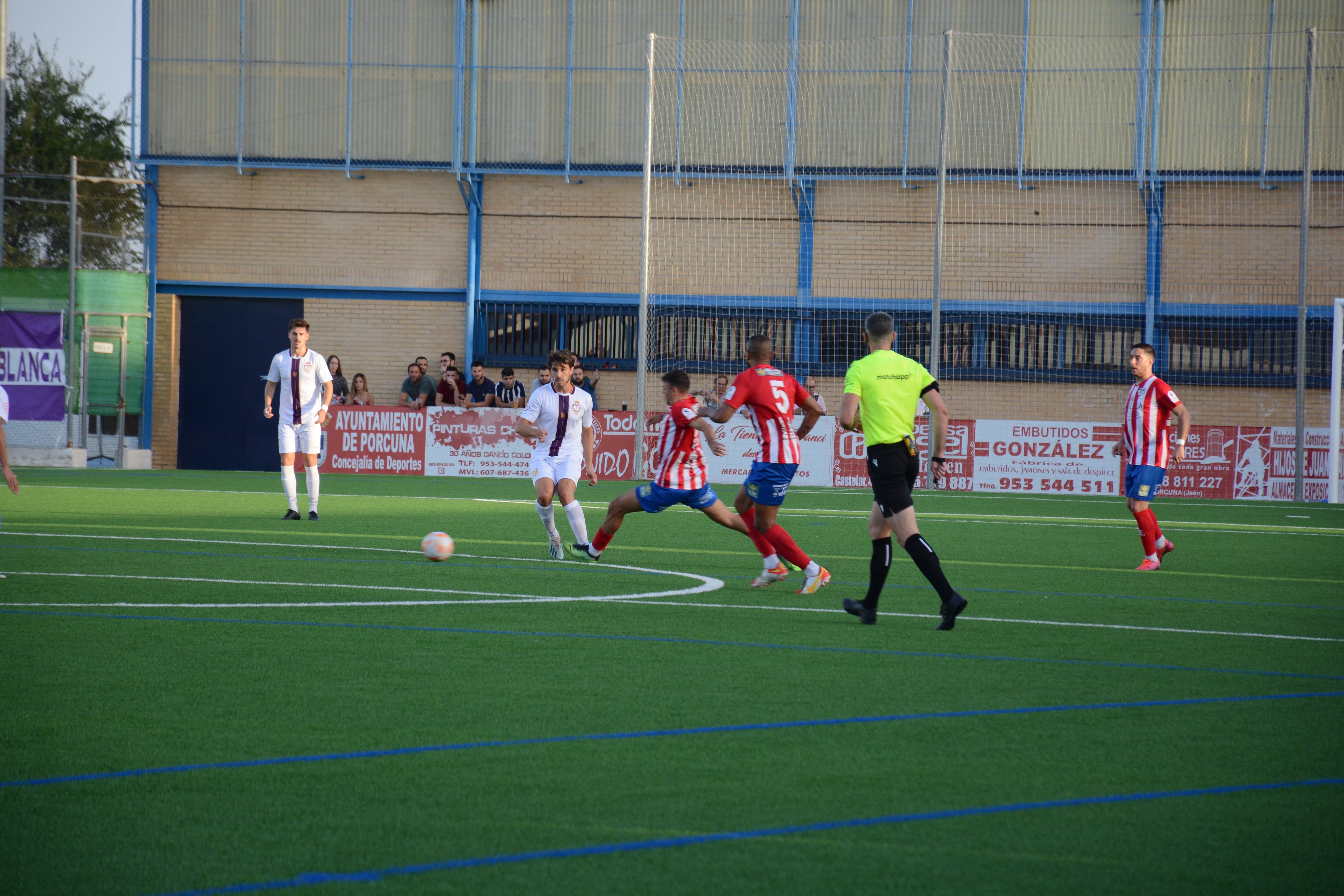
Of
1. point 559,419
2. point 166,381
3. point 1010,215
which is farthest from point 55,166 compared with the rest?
point 559,419

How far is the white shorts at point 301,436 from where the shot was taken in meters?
15.3

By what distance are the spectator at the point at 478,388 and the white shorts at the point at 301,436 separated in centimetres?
1049

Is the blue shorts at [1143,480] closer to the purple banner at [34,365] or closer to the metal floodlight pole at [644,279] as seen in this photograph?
the metal floodlight pole at [644,279]

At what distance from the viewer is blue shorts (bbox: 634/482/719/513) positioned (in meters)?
10.5

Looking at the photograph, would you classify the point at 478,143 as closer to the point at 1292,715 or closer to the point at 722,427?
the point at 722,427

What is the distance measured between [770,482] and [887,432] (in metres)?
1.79

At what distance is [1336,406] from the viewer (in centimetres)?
2117

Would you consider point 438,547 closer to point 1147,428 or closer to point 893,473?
point 893,473

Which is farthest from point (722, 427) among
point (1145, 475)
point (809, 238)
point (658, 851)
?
point (658, 851)

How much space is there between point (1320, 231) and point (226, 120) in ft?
76.7

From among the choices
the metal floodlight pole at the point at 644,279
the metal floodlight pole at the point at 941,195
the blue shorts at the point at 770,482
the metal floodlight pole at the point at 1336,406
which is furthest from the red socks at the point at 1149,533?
the metal floodlight pole at the point at 644,279

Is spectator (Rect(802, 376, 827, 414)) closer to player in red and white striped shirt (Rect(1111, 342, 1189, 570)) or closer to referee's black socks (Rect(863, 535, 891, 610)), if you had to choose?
player in red and white striped shirt (Rect(1111, 342, 1189, 570))

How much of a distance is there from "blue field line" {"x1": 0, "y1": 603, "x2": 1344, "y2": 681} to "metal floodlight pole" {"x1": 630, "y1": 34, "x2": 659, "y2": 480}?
16.2m

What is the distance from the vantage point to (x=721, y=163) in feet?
93.6
